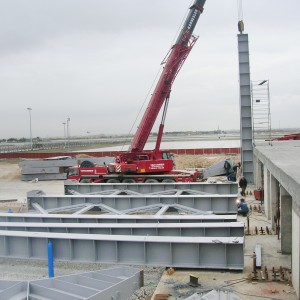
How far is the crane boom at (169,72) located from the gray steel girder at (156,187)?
4.22 metres

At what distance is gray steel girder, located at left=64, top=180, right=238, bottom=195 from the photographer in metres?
14.9

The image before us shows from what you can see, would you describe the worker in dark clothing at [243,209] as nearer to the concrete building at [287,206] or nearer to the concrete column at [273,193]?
the concrete building at [287,206]

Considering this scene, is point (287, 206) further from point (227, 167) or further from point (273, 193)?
point (227, 167)

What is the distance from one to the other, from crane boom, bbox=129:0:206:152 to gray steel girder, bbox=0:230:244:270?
1170 cm

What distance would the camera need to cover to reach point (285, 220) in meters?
9.28

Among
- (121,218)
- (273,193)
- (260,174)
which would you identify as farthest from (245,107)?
(121,218)

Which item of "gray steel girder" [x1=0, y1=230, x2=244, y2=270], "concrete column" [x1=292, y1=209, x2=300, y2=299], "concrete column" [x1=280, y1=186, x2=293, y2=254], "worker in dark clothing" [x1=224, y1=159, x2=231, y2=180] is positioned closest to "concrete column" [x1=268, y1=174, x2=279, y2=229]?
"concrete column" [x1=280, y1=186, x2=293, y2=254]

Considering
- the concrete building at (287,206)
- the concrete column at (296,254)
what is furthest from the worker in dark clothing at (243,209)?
the concrete column at (296,254)

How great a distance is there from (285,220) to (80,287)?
17.5 feet

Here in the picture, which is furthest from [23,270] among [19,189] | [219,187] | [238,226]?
[19,189]

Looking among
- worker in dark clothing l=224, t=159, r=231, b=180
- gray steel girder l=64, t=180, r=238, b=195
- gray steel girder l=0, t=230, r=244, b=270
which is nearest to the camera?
gray steel girder l=0, t=230, r=244, b=270

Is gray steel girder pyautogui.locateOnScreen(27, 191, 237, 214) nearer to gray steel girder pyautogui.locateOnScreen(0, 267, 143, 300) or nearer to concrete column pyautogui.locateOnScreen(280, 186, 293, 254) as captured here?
concrete column pyautogui.locateOnScreen(280, 186, 293, 254)

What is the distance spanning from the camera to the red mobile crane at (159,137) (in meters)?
18.5

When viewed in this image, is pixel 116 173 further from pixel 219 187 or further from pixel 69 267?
pixel 69 267
